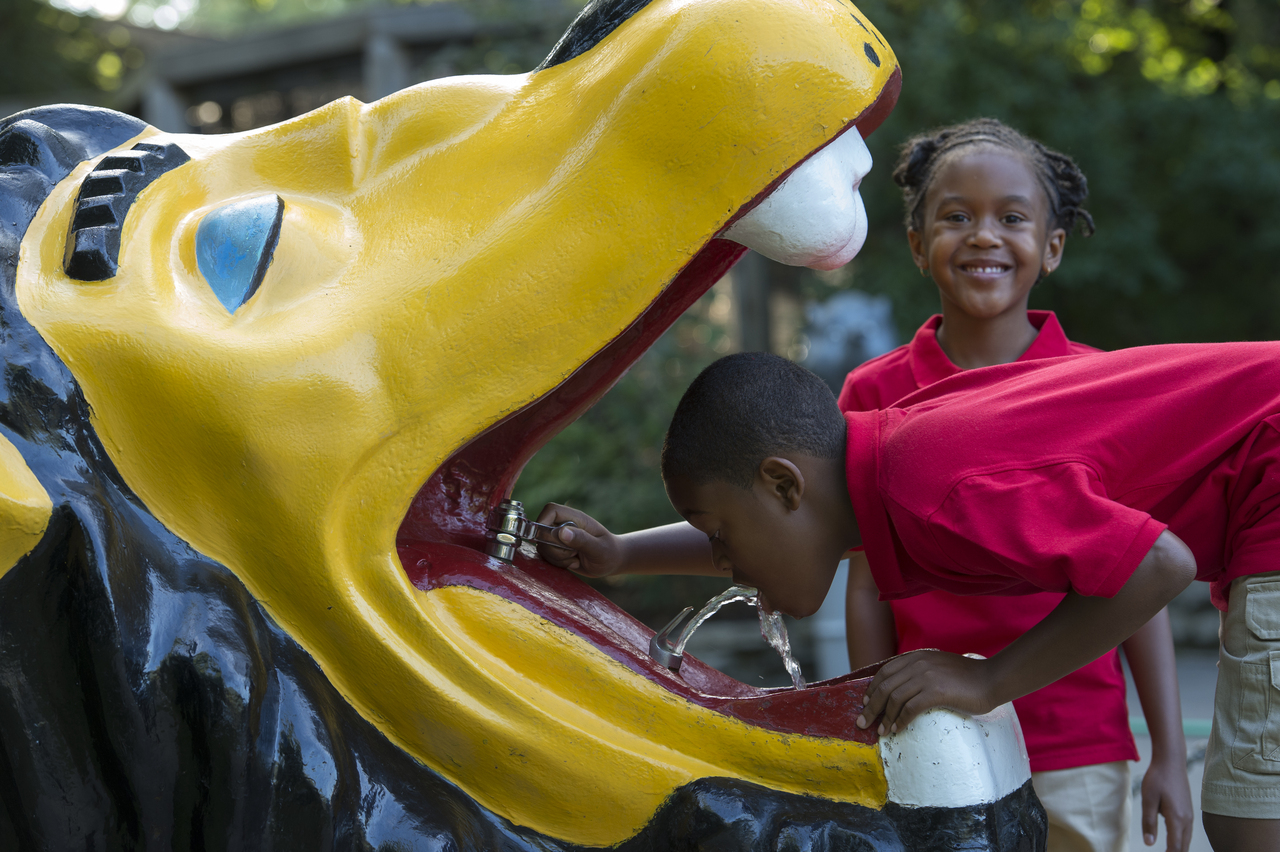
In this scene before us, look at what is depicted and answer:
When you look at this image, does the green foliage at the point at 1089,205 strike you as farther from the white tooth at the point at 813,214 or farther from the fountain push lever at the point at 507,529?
the white tooth at the point at 813,214

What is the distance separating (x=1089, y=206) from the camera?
6.50 meters

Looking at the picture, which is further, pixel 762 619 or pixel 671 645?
pixel 762 619

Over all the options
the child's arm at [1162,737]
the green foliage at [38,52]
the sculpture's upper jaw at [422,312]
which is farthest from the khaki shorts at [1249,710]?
the green foliage at [38,52]

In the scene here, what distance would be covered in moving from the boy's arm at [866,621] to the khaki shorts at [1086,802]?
364mm

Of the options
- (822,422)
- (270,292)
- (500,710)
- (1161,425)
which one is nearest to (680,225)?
(822,422)

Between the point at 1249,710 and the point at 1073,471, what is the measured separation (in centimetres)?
54

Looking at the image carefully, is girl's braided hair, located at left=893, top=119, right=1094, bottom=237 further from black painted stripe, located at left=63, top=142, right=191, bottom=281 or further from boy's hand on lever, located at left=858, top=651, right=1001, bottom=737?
black painted stripe, located at left=63, top=142, right=191, bottom=281

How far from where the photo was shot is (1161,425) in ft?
5.17

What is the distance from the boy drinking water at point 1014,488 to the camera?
1433 millimetres

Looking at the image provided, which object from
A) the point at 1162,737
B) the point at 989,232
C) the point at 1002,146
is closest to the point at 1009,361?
the point at 989,232

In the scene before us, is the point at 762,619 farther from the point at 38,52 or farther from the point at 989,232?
the point at 38,52

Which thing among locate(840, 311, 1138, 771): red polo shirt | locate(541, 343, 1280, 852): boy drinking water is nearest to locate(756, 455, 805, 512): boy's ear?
locate(541, 343, 1280, 852): boy drinking water

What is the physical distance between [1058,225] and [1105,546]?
1.28 m

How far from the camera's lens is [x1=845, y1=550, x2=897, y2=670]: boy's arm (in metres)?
2.31
